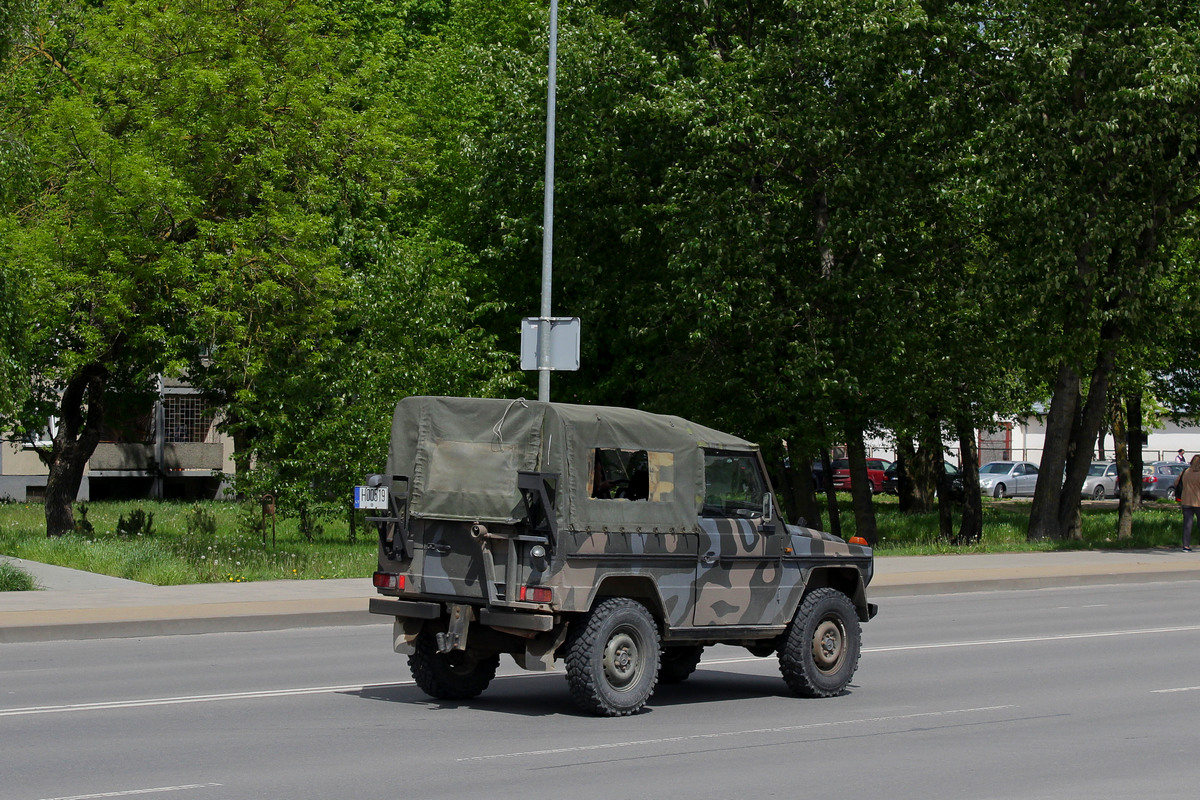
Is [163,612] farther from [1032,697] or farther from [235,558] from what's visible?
[1032,697]

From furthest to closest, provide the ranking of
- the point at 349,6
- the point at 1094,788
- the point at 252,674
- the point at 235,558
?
the point at 349,6 → the point at 235,558 → the point at 252,674 → the point at 1094,788

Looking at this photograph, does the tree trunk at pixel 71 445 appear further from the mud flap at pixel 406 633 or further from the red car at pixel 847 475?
the red car at pixel 847 475

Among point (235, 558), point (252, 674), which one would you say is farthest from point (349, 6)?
point (252, 674)

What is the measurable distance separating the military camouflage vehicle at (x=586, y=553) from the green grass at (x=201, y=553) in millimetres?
11010

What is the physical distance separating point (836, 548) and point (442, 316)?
18367mm

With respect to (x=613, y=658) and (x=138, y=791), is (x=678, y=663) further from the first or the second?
(x=138, y=791)

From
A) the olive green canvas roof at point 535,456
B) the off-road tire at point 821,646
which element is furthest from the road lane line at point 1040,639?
the olive green canvas roof at point 535,456

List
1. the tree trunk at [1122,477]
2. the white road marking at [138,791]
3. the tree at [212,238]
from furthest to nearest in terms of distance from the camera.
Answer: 1. the tree trunk at [1122,477]
2. the tree at [212,238]
3. the white road marking at [138,791]

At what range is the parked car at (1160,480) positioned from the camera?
6562 cm

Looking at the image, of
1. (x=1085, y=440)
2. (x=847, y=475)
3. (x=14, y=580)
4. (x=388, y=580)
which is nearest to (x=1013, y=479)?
(x=847, y=475)

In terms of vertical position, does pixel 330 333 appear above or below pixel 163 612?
above

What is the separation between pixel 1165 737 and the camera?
9.74 meters

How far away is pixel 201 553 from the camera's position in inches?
925

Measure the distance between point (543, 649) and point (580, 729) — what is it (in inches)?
25.1
